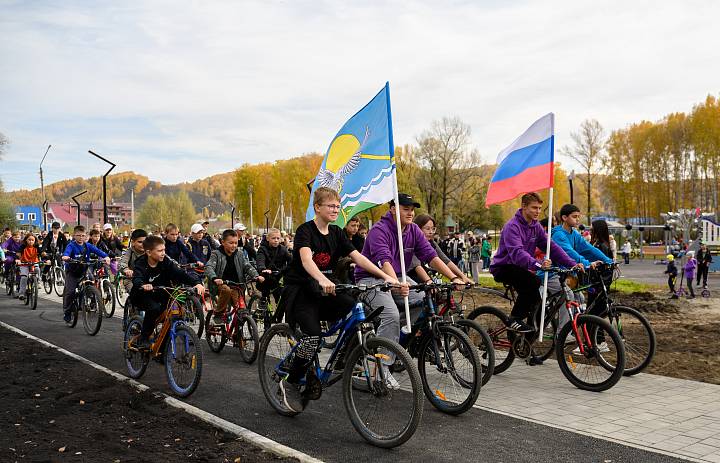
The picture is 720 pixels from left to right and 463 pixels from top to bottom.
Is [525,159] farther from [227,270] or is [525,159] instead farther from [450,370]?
[227,270]

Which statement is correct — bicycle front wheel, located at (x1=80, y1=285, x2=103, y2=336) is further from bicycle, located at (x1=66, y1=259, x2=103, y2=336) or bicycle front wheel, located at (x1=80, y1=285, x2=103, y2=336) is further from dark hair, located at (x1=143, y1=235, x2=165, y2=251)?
dark hair, located at (x1=143, y1=235, x2=165, y2=251)

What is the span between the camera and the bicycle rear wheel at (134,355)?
7.40 meters

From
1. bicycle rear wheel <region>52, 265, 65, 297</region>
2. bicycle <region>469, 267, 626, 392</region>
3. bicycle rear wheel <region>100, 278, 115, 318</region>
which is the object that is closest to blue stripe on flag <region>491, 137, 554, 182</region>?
bicycle <region>469, 267, 626, 392</region>

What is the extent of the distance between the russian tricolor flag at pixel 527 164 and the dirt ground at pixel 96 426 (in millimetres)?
4122

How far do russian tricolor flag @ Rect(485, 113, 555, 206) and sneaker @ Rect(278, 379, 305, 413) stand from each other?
3243 mm

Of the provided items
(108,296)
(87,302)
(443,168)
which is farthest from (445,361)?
(443,168)

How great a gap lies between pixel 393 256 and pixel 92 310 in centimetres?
649

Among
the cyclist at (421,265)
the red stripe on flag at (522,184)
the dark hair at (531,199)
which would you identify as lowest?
the cyclist at (421,265)

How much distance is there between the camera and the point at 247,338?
28.1ft

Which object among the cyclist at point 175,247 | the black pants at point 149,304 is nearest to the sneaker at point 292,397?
the black pants at point 149,304

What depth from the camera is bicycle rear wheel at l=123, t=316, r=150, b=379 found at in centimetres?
740

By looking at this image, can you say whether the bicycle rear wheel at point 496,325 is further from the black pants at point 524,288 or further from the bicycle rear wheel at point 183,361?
the bicycle rear wheel at point 183,361

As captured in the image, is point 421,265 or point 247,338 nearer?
point 421,265

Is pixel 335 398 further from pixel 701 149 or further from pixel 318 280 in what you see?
pixel 701 149
